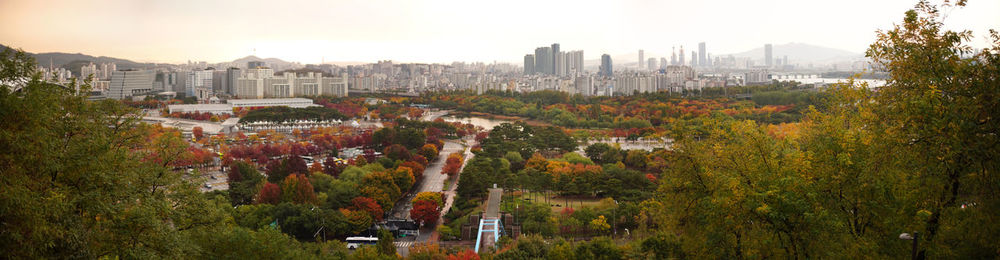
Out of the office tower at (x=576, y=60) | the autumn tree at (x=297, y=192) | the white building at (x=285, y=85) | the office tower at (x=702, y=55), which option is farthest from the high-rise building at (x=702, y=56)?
the autumn tree at (x=297, y=192)

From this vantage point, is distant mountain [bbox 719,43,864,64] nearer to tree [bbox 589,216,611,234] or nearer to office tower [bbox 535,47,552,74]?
office tower [bbox 535,47,552,74]

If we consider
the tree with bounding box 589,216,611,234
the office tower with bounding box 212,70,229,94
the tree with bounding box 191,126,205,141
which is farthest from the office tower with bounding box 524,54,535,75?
the tree with bounding box 589,216,611,234

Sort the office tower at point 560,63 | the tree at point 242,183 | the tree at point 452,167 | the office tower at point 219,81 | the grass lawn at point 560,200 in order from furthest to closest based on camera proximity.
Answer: the office tower at point 560,63 → the office tower at point 219,81 → the tree at point 452,167 → the grass lawn at point 560,200 → the tree at point 242,183

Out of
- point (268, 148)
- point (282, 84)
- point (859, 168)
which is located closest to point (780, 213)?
point (859, 168)

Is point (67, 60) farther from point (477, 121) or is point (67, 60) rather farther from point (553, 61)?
point (553, 61)

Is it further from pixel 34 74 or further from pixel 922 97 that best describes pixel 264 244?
pixel 922 97

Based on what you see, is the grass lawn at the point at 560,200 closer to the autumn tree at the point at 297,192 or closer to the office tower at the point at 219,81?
the autumn tree at the point at 297,192
